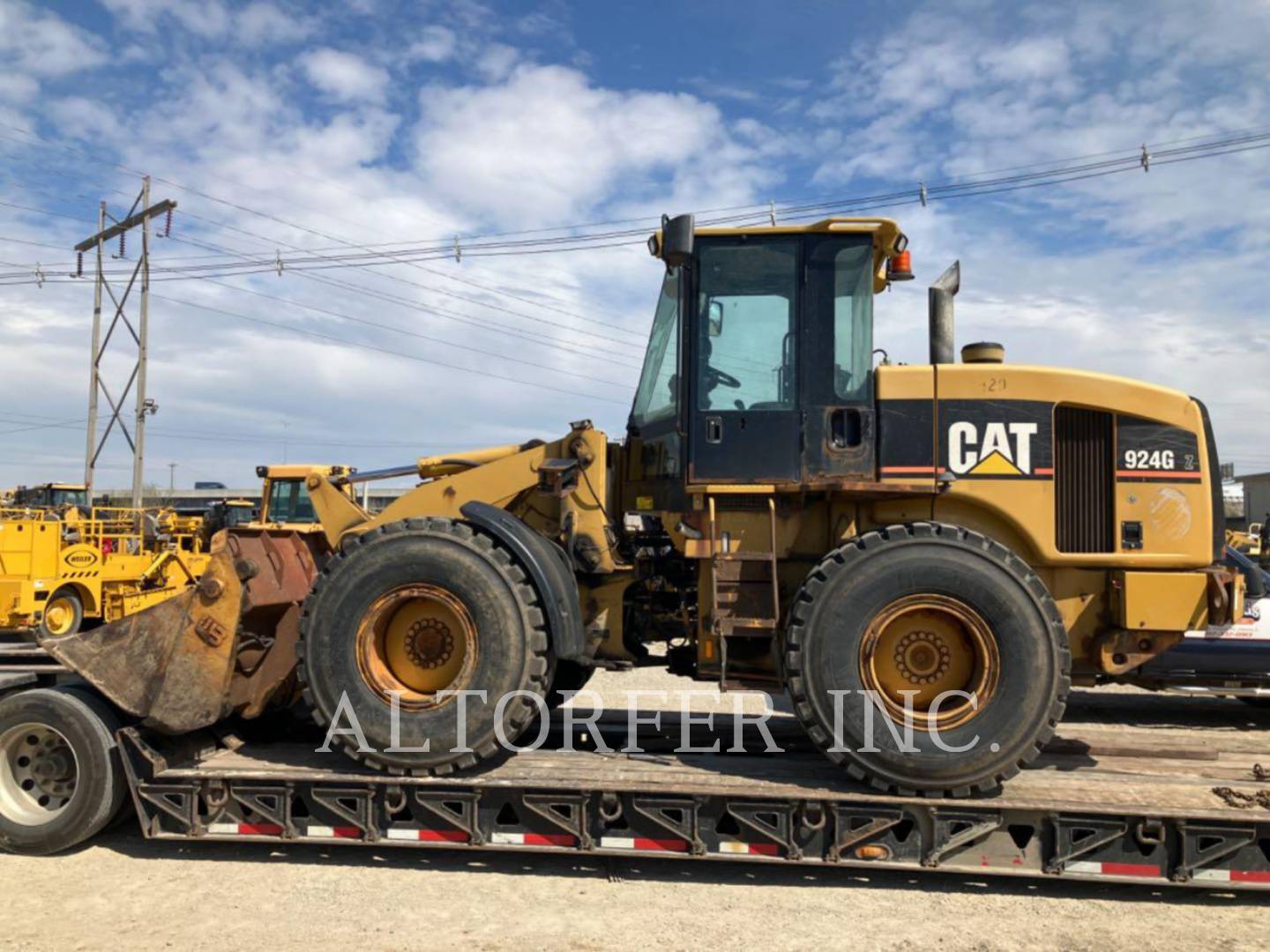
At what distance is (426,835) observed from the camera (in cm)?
504

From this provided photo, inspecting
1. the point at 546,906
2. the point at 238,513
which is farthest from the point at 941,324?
the point at 238,513

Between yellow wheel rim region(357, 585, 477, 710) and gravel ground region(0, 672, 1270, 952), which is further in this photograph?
yellow wheel rim region(357, 585, 477, 710)

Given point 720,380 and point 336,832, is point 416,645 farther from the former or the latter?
point 720,380

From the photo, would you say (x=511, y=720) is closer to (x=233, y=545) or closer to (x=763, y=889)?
(x=763, y=889)

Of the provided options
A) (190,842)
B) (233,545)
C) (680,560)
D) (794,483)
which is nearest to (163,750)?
(190,842)

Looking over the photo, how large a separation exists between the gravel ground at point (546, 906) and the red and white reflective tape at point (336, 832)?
7.7 inches

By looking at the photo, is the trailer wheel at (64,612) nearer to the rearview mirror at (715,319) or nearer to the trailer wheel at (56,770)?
the trailer wheel at (56,770)

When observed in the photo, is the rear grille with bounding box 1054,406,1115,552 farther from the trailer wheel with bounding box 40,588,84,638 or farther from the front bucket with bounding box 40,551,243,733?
the trailer wheel with bounding box 40,588,84,638

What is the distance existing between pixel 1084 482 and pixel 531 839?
351cm

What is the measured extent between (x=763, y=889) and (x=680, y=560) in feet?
6.22

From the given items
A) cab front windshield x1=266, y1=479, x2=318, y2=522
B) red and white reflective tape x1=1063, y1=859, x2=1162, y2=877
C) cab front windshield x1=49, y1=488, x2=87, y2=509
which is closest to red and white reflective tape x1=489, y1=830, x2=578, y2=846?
red and white reflective tape x1=1063, y1=859, x2=1162, y2=877

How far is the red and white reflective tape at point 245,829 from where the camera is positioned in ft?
16.9

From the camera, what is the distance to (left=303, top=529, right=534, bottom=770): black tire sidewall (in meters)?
5.05

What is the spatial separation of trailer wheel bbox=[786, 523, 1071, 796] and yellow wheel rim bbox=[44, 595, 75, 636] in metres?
12.5
